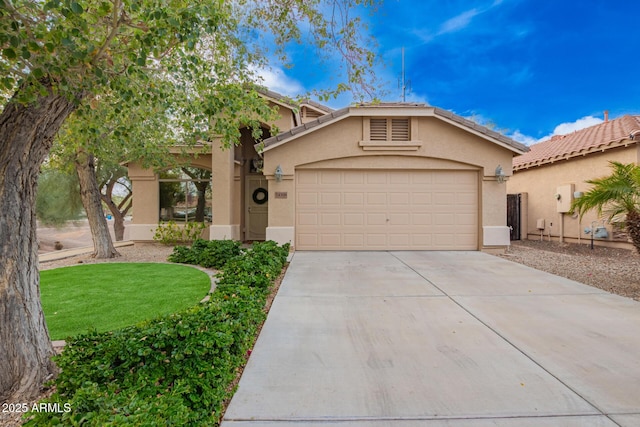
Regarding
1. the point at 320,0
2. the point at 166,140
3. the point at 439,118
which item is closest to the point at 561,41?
the point at 439,118

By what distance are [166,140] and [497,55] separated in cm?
1363

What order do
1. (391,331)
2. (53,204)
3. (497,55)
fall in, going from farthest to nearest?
(53,204) → (497,55) → (391,331)

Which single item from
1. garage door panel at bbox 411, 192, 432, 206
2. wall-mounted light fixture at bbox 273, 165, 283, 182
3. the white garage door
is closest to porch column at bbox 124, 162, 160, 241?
wall-mounted light fixture at bbox 273, 165, 283, 182

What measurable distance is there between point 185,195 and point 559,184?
14.3 metres

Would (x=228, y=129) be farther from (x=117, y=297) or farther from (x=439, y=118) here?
(x=439, y=118)

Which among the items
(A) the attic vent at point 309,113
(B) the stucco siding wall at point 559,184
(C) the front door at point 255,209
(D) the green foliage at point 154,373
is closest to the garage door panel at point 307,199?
(C) the front door at point 255,209

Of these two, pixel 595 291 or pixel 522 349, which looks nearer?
pixel 522 349

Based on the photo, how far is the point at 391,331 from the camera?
3977 mm

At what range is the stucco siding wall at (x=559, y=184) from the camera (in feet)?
35.6

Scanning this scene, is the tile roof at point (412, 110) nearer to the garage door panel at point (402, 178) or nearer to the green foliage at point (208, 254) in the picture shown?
the garage door panel at point (402, 178)

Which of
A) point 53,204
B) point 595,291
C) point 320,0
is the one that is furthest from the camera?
point 53,204

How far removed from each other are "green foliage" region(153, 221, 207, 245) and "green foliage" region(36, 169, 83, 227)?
7499mm

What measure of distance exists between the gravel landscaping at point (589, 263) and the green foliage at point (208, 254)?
749 centimetres

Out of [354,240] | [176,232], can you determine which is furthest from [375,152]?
[176,232]
